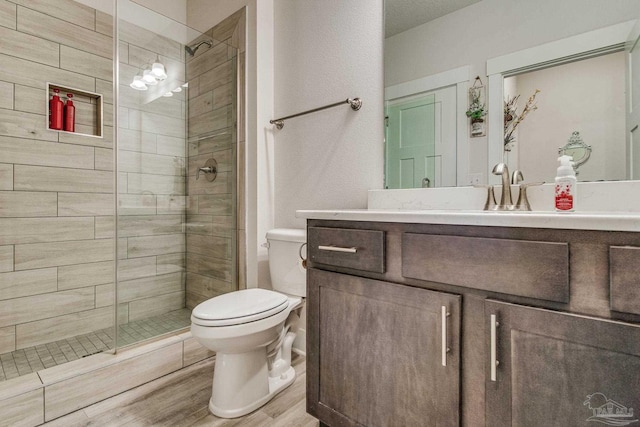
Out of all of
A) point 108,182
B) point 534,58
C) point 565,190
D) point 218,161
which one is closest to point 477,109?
point 534,58

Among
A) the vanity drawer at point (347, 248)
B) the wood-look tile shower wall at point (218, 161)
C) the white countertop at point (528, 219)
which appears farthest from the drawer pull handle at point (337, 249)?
the wood-look tile shower wall at point (218, 161)

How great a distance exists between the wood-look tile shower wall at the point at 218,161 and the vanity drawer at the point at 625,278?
1.78m

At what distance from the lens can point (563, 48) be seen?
118cm

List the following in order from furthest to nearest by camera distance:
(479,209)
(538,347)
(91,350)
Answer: (91,350) < (479,209) < (538,347)

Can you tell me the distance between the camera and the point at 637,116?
106 cm

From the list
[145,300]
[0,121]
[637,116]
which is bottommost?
[145,300]

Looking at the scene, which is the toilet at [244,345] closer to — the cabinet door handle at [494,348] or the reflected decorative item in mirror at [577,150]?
the cabinet door handle at [494,348]

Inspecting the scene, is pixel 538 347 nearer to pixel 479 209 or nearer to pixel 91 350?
pixel 479 209

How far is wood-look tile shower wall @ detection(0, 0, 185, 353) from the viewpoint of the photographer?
1823 millimetres

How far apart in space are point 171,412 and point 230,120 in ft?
5.39

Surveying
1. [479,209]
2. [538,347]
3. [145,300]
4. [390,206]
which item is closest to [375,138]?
[390,206]

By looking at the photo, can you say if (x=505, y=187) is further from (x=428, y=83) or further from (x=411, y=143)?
(x=428, y=83)

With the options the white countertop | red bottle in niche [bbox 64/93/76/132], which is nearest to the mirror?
the white countertop

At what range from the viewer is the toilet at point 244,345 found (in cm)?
129
